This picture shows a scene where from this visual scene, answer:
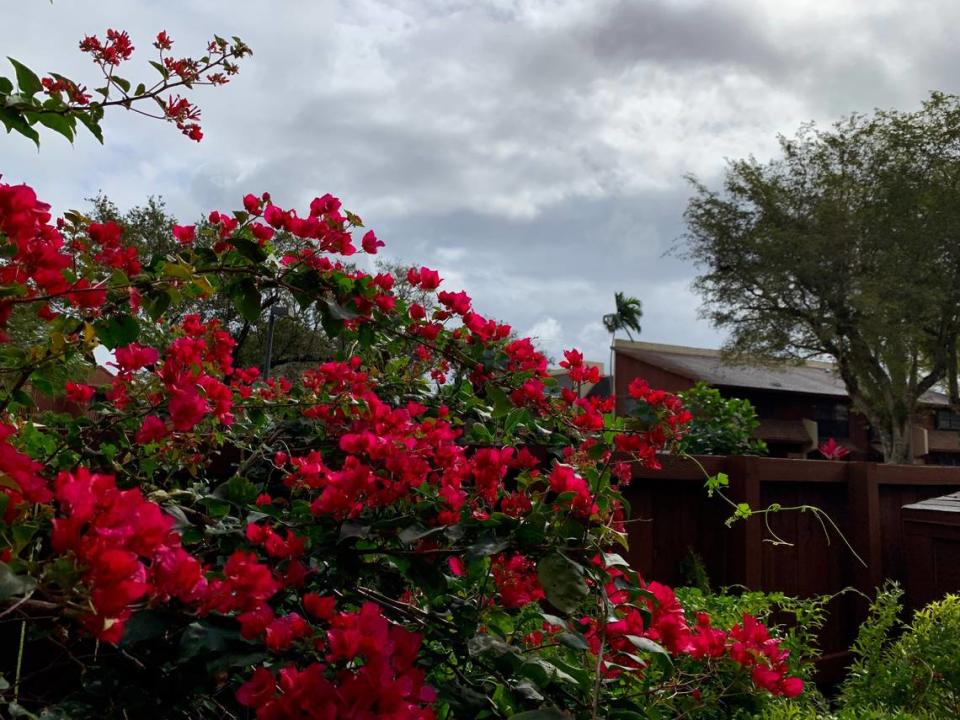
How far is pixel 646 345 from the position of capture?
3231 cm

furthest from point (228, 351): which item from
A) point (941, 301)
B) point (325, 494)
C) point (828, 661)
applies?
point (941, 301)

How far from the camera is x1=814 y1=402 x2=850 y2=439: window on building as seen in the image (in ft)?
104

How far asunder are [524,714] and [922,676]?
244 centimetres

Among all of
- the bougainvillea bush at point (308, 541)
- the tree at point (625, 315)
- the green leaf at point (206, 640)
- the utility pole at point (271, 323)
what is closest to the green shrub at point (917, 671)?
the bougainvillea bush at point (308, 541)

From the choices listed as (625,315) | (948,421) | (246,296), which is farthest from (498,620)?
(625,315)

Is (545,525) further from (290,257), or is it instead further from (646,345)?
(646,345)

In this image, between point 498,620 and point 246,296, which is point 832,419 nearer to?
point 498,620

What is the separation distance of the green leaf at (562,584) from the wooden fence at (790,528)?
343cm

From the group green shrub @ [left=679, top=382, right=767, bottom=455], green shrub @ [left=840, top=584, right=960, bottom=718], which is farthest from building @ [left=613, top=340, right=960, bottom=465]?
green shrub @ [left=840, top=584, right=960, bottom=718]

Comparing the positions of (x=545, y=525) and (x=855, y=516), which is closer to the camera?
(x=545, y=525)

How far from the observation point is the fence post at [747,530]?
17.5ft

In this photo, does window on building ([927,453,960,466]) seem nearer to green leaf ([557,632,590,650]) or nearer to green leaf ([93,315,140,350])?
green leaf ([557,632,590,650])

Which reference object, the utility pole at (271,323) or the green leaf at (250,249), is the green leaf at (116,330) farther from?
the utility pole at (271,323)

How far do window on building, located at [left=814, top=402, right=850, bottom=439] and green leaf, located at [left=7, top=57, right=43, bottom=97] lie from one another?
32800 millimetres
